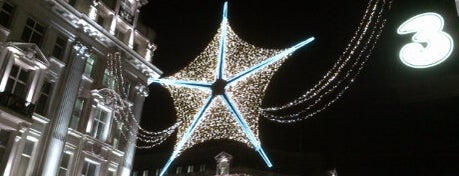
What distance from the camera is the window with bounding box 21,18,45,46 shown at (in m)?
23.9

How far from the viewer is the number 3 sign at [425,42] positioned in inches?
298

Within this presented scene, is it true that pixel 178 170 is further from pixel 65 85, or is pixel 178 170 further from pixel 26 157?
pixel 26 157

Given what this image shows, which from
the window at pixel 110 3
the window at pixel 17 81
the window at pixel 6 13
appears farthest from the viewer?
the window at pixel 110 3

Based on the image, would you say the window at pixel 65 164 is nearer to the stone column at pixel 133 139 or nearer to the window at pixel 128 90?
the stone column at pixel 133 139

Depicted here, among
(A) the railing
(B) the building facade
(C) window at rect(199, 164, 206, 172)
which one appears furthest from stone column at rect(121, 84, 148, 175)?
(C) window at rect(199, 164, 206, 172)

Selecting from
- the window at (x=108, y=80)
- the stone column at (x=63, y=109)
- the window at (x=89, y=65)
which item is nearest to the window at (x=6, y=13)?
the stone column at (x=63, y=109)

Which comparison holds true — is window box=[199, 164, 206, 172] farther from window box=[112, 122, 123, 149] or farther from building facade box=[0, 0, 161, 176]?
window box=[112, 122, 123, 149]

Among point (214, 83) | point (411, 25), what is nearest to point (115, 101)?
point (214, 83)

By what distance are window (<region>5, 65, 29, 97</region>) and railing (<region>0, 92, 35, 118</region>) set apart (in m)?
0.98

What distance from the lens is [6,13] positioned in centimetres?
2314

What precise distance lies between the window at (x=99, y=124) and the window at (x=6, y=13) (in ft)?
22.5

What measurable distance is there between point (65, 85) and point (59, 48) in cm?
227

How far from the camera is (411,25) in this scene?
8.37 m

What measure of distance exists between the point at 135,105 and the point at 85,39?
5.54m
